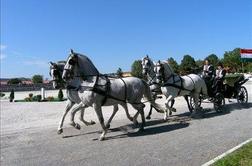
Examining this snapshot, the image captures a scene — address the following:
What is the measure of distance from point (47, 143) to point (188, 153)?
4691mm

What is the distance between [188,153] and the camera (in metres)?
8.15

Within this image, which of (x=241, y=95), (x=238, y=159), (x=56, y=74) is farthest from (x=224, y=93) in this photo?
(x=238, y=159)

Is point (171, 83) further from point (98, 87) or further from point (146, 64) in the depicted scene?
point (98, 87)

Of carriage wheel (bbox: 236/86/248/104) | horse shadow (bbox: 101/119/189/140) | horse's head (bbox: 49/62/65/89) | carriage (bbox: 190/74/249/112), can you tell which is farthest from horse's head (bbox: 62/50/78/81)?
carriage wheel (bbox: 236/86/248/104)

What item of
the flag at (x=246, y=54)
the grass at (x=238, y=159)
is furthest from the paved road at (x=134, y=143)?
the flag at (x=246, y=54)

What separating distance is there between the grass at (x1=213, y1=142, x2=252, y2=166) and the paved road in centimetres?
54

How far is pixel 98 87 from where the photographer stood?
1084cm

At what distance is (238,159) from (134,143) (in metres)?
3.46

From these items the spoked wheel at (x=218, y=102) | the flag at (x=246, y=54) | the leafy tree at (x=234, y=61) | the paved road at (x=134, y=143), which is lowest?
the paved road at (x=134, y=143)

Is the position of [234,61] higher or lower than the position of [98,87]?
higher

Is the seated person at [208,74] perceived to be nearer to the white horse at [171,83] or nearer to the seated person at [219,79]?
the seated person at [219,79]

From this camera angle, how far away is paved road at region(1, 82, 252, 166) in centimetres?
813

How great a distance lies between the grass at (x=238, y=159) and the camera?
6645mm

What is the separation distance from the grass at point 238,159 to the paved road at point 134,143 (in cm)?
54
